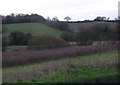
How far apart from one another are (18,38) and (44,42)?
12.9 feet

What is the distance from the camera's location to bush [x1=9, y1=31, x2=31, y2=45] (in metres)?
30.9

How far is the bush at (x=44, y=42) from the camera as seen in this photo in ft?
99.0

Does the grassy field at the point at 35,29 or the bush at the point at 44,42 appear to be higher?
the grassy field at the point at 35,29

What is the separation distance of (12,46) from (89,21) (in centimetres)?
1020

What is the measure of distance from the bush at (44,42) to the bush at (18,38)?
1330 millimetres

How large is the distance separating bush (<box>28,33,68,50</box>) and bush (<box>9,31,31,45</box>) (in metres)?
1.33

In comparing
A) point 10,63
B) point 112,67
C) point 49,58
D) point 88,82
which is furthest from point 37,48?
point 88,82

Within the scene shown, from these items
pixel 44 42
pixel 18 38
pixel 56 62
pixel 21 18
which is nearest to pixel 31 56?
pixel 56 62

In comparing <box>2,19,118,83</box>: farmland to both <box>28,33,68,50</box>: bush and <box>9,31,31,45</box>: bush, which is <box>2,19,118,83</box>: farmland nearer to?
<box>28,33,68,50</box>: bush

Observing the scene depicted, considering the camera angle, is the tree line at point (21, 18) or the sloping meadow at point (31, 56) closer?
the sloping meadow at point (31, 56)

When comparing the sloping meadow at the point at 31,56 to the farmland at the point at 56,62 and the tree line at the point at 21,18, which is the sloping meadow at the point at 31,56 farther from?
the tree line at the point at 21,18

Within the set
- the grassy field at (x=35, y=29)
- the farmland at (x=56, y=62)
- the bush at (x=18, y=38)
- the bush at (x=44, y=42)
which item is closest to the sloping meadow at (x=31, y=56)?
the farmland at (x=56, y=62)

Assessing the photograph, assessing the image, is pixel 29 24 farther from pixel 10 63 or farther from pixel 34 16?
pixel 10 63

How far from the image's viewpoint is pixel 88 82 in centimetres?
833
